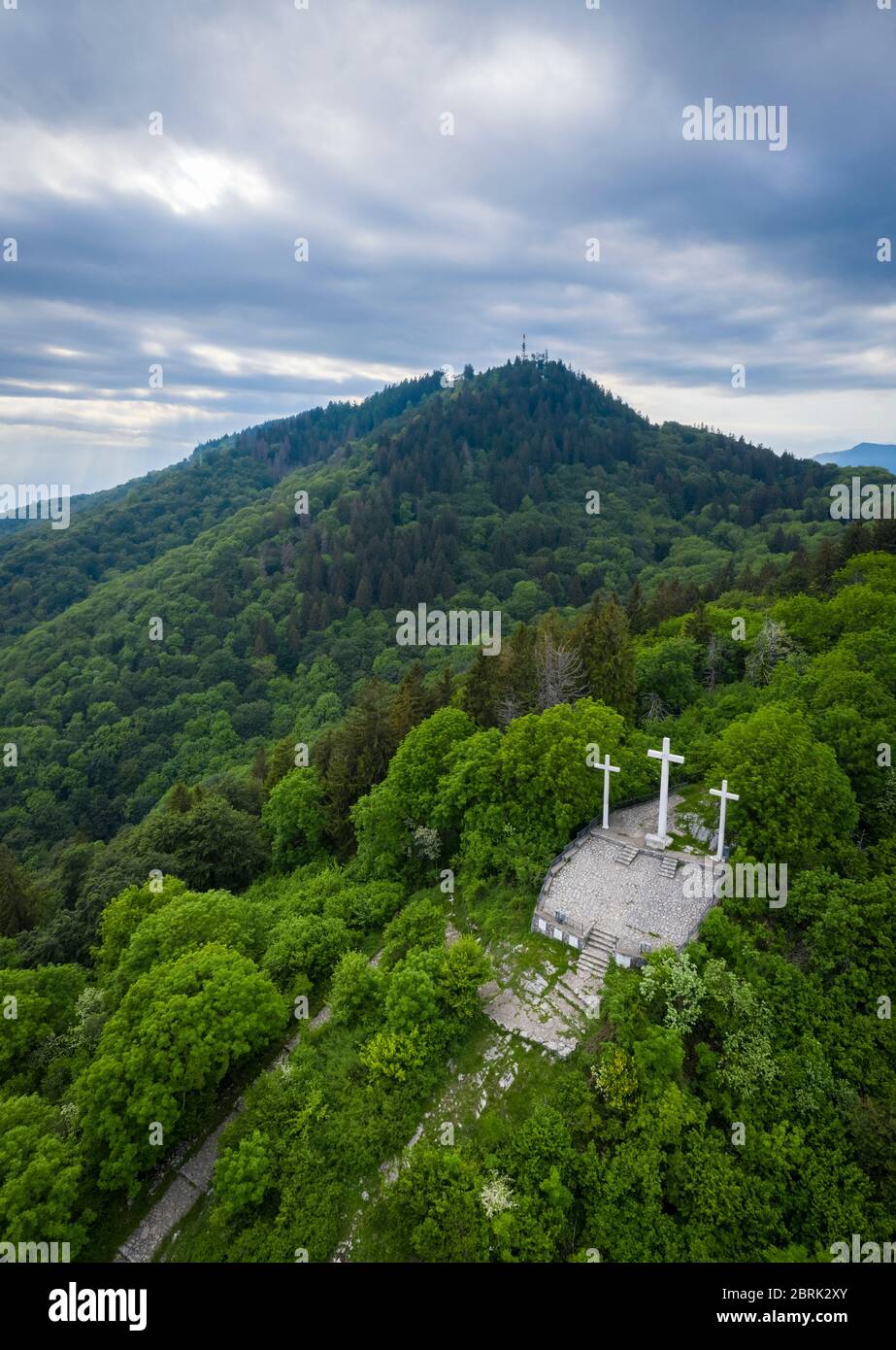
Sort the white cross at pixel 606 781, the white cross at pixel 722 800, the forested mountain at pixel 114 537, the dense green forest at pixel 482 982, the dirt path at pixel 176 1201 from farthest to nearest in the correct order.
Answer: the forested mountain at pixel 114 537 < the white cross at pixel 606 781 < the white cross at pixel 722 800 < the dirt path at pixel 176 1201 < the dense green forest at pixel 482 982

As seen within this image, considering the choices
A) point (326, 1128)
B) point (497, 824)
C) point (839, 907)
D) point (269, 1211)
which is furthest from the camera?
point (497, 824)

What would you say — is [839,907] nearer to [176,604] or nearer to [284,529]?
[176,604]

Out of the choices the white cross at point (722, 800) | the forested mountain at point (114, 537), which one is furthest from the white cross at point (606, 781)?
the forested mountain at point (114, 537)

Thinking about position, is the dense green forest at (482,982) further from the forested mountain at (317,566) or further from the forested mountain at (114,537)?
the forested mountain at (114,537)

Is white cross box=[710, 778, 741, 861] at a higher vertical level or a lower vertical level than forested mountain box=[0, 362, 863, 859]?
lower

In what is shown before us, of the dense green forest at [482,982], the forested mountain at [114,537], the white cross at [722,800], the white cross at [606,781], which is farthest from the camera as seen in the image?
the forested mountain at [114,537]

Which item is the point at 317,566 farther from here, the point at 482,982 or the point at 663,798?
the point at 482,982

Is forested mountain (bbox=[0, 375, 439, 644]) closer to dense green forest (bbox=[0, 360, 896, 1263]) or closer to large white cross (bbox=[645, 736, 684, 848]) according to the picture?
dense green forest (bbox=[0, 360, 896, 1263])

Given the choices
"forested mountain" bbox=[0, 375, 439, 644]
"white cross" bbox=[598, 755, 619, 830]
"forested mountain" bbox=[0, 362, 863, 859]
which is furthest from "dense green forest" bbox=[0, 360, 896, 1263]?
"forested mountain" bbox=[0, 375, 439, 644]

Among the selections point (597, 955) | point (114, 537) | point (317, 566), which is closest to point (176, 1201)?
point (597, 955)
